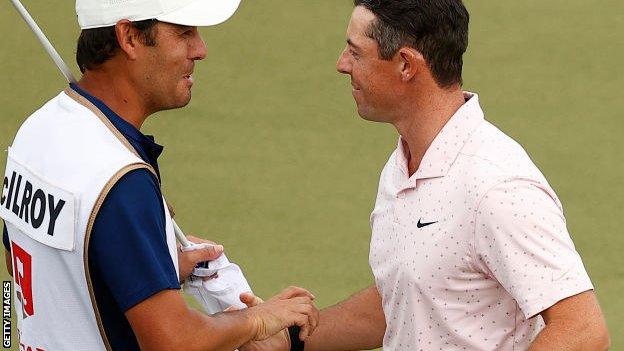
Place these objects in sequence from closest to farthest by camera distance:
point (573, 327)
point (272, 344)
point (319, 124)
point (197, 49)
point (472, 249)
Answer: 1. point (573, 327)
2. point (472, 249)
3. point (197, 49)
4. point (272, 344)
5. point (319, 124)

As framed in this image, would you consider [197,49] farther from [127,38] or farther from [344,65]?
[344,65]

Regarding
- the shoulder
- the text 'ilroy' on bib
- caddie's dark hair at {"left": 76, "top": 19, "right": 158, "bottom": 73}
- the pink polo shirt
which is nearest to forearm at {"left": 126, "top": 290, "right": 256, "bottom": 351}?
the text 'ilroy' on bib

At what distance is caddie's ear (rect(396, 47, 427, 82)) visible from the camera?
402 centimetres

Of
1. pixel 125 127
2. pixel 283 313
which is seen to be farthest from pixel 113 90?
pixel 283 313

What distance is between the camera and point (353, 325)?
4.58 meters

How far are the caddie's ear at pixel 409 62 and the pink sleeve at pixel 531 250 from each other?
1.69 ft

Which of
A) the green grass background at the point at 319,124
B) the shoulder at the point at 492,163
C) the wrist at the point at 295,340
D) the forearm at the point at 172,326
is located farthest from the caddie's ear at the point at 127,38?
the green grass background at the point at 319,124

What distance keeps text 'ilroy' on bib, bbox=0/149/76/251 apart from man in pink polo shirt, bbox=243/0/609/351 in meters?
0.91

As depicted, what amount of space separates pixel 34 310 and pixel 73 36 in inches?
201

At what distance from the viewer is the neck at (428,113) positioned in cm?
402

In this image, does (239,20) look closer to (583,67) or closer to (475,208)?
(583,67)

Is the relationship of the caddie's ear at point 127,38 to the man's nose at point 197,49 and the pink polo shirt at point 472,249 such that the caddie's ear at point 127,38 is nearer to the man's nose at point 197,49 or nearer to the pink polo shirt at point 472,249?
the man's nose at point 197,49

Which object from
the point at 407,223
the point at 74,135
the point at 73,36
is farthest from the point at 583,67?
the point at 74,135

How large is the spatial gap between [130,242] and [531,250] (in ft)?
3.18
